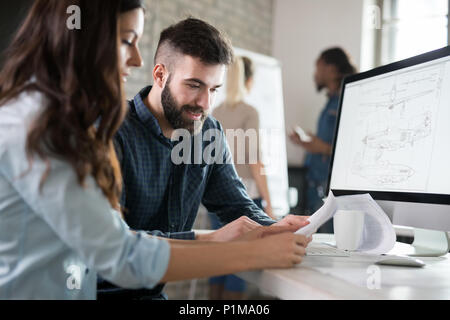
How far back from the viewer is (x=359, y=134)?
48.4 inches

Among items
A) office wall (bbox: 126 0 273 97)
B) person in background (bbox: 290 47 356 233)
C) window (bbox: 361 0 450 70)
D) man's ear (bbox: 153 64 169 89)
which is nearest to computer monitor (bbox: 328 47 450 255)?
man's ear (bbox: 153 64 169 89)

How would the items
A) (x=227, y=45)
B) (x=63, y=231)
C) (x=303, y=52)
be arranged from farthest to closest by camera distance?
(x=303, y=52) → (x=227, y=45) → (x=63, y=231)

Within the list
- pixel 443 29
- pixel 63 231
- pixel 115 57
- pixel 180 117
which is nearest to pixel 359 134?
pixel 180 117

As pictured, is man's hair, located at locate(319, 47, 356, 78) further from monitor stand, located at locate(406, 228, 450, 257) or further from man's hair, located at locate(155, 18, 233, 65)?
monitor stand, located at locate(406, 228, 450, 257)

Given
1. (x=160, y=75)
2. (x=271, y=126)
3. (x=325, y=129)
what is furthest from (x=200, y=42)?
(x=271, y=126)

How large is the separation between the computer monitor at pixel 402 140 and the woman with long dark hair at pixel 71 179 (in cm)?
38

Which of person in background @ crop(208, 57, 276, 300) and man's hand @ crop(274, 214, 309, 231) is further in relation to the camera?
person in background @ crop(208, 57, 276, 300)

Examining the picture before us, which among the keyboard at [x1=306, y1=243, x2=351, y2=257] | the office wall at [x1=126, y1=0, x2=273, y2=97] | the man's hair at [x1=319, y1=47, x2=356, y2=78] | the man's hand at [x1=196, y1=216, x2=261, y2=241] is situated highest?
the office wall at [x1=126, y1=0, x2=273, y2=97]

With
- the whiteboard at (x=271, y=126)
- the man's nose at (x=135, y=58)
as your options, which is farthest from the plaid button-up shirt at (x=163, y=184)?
the whiteboard at (x=271, y=126)

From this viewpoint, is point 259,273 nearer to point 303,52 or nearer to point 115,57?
point 115,57

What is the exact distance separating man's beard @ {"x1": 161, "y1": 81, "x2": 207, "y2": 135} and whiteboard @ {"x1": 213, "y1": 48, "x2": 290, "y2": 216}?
220 centimetres

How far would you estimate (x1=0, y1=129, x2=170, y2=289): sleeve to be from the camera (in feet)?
2.09

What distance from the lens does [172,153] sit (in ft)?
4.13
